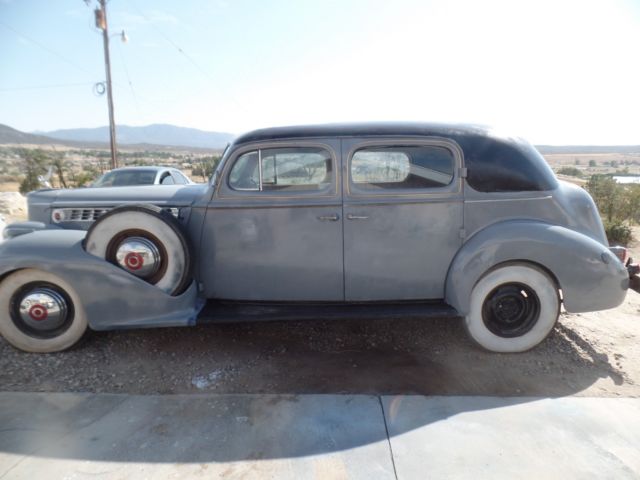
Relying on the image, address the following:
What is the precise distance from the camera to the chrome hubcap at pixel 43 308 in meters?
3.24

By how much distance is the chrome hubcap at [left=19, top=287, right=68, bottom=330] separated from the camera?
324 cm

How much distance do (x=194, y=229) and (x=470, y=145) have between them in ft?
7.78

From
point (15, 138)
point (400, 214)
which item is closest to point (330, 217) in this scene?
point (400, 214)

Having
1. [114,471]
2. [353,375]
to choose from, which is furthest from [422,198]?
[114,471]

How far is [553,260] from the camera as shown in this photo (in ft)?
10.5

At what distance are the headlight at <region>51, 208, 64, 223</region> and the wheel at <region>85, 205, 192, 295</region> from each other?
0.68 metres

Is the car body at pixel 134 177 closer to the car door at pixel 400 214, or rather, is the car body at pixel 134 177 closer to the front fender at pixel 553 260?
the car door at pixel 400 214

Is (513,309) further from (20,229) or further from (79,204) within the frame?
(20,229)

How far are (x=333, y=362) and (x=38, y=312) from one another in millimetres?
2403

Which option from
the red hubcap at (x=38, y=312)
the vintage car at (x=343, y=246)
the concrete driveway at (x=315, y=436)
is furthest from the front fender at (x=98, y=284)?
the concrete driveway at (x=315, y=436)

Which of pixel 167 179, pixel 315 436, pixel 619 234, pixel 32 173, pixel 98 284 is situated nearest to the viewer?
pixel 315 436

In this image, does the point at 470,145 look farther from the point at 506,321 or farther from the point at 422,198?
the point at 506,321

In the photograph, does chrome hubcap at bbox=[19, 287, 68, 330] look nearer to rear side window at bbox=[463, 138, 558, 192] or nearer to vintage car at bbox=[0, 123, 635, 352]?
vintage car at bbox=[0, 123, 635, 352]

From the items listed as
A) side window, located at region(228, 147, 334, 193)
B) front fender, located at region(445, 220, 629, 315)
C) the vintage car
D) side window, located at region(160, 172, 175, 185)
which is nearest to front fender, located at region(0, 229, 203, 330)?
the vintage car
